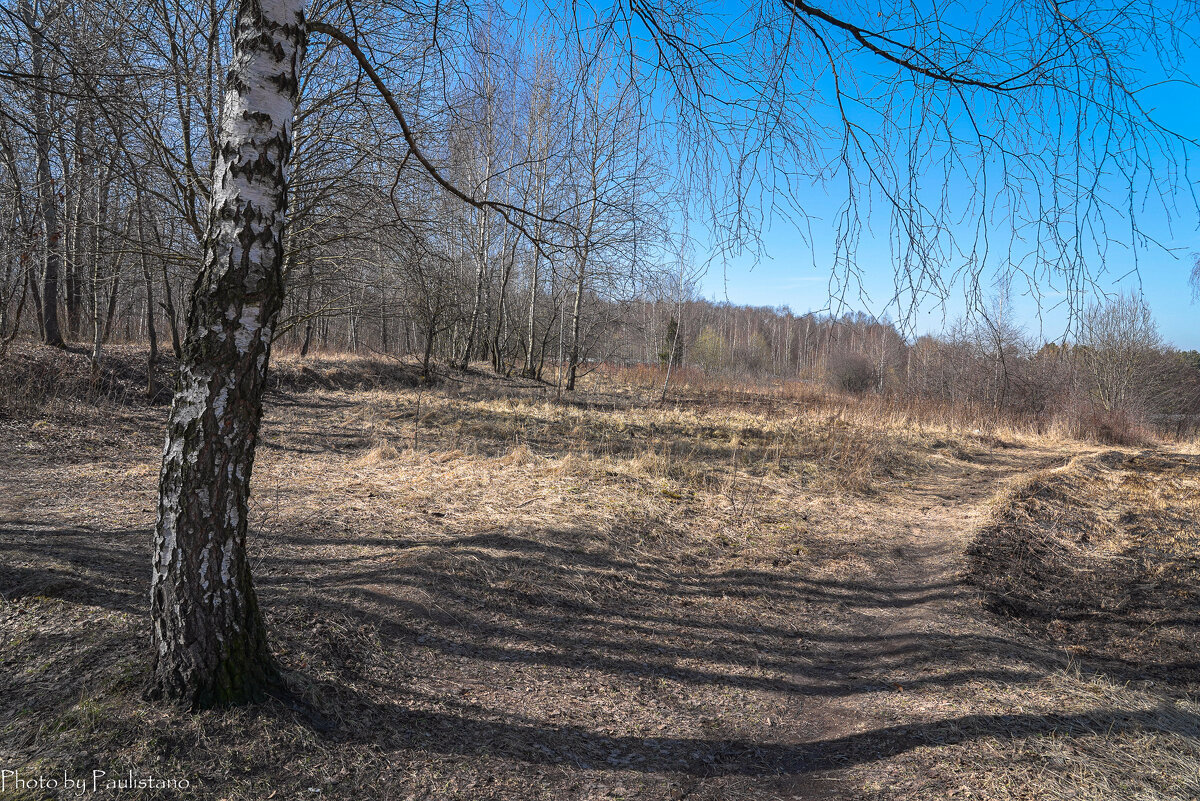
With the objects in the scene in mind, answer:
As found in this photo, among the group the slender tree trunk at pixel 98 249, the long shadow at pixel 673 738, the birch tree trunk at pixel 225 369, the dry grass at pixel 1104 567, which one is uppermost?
the slender tree trunk at pixel 98 249

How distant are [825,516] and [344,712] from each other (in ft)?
20.2

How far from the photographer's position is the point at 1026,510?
762 centimetres

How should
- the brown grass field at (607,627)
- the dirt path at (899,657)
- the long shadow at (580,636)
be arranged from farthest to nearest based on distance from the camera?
1. the dirt path at (899,657)
2. the long shadow at (580,636)
3. the brown grass field at (607,627)

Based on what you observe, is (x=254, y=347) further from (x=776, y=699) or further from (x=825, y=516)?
(x=825, y=516)

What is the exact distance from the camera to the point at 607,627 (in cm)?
429

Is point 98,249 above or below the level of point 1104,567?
above

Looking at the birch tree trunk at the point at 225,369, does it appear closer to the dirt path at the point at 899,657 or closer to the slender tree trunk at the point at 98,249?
the dirt path at the point at 899,657

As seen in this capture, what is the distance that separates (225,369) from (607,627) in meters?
3.03

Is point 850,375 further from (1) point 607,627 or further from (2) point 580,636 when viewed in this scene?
(2) point 580,636

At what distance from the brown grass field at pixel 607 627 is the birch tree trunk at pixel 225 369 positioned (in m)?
0.31

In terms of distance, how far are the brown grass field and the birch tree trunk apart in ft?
1.02

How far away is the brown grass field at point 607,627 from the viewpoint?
2.58 m

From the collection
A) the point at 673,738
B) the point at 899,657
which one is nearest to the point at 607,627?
the point at 673,738

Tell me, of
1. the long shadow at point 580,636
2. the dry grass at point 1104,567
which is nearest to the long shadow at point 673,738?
the long shadow at point 580,636
